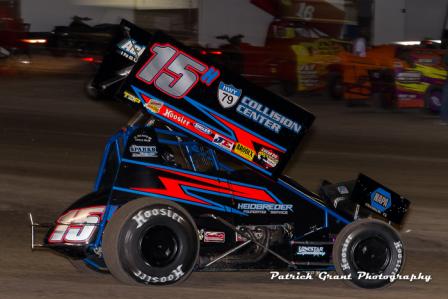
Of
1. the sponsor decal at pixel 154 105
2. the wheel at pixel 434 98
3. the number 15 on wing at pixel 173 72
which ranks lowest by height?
the wheel at pixel 434 98

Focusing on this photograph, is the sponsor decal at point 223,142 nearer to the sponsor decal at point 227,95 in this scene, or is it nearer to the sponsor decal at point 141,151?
the sponsor decal at point 227,95

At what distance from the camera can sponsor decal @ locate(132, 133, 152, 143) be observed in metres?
6.16

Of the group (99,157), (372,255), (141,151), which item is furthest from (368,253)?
(99,157)

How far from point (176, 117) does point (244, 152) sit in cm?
56

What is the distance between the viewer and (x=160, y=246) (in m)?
5.98

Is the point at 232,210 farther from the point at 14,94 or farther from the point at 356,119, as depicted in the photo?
the point at 14,94

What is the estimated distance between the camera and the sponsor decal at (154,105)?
19.5ft

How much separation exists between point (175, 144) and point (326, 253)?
1.40 m

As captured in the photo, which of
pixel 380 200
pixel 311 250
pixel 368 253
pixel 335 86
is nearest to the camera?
pixel 368 253

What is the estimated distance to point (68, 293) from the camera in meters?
6.05

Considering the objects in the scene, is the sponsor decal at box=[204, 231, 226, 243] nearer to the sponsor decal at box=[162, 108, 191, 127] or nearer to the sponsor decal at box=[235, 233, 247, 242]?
the sponsor decal at box=[235, 233, 247, 242]

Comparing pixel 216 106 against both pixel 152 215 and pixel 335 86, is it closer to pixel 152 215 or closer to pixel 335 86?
pixel 152 215

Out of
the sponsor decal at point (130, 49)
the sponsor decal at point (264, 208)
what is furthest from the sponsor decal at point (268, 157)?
the sponsor decal at point (130, 49)

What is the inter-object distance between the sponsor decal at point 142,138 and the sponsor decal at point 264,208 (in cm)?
82
